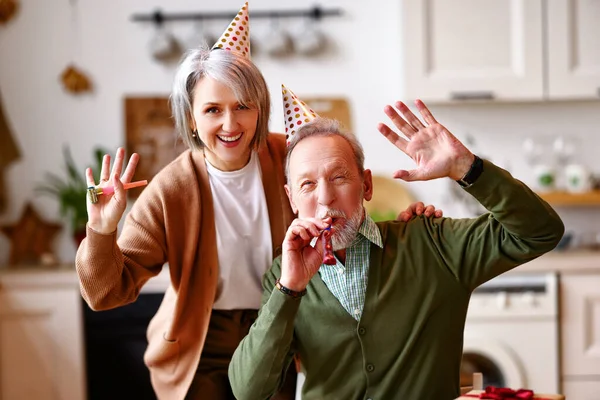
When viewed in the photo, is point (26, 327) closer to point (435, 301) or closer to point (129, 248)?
point (129, 248)

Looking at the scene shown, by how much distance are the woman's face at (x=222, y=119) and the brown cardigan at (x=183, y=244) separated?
4.6 inches

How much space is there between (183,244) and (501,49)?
2.28m

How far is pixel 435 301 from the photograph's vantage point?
1.76 m

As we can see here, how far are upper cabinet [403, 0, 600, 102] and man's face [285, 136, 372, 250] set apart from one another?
2.13 meters

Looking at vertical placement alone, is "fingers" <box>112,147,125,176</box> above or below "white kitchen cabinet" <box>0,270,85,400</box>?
above

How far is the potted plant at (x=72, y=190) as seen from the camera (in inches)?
157

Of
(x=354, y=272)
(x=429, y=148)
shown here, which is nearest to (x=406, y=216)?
(x=354, y=272)

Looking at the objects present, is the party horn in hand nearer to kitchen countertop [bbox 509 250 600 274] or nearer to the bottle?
the bottle

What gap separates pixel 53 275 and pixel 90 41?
119cm

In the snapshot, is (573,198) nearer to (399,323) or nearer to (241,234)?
(241,234)

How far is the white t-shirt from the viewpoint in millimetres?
2041

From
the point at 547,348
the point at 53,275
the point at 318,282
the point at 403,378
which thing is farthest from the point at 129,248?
the point at 547,348

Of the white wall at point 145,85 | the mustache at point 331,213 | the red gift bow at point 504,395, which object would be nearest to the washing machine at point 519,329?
the white wall at point 145,85

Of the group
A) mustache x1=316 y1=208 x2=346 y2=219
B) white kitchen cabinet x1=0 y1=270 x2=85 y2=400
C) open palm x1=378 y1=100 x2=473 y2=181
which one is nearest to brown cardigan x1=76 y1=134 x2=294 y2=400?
mustache x1=316 y1=208 x2=346 y2=219
